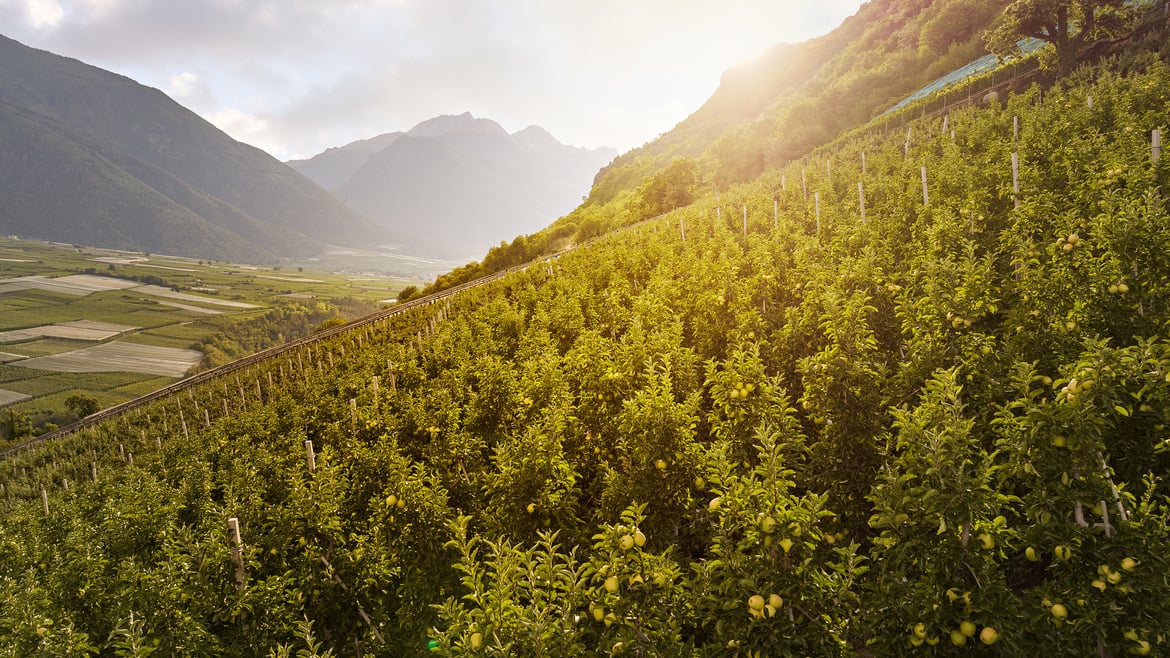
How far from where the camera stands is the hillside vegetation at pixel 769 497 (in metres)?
3.66

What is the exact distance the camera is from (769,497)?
4152mm

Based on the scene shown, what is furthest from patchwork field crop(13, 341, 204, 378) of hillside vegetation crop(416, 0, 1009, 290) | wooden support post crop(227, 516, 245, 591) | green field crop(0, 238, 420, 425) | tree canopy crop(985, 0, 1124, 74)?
tree canopy crop(985, 0, 1124, 74)

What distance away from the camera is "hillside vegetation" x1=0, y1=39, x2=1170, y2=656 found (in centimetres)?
366

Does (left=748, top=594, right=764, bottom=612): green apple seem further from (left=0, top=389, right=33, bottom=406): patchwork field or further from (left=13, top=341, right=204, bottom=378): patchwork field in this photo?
(left=0, top=389, right=33, bottom=406): patchwork field

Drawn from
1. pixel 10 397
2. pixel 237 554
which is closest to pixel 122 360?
pixel 10 397

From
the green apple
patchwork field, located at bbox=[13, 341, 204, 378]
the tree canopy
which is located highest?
patchwork field, located at bbox=[13, 341, 204, 378]

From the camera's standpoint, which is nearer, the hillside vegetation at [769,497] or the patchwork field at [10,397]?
the hillside vegetation at [769,497]

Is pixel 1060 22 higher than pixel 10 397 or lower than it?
lower

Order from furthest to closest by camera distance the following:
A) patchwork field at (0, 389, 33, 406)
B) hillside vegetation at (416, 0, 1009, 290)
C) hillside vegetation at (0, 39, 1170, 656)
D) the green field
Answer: the green field < patchwork field at (0, 389, 33, 406) < hillside vegetation at (416, 0, 1009, 290) < hillside vegetation at (0, 39, 1170, 656)

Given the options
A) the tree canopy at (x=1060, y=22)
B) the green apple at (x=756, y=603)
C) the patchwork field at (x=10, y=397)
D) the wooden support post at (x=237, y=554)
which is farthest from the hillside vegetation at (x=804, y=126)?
the patchwork field at (x=10, y=397)

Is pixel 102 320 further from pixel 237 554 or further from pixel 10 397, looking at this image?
pixel 237 554

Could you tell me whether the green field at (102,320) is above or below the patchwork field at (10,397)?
above

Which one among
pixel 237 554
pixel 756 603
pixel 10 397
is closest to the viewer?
pixel 756 603

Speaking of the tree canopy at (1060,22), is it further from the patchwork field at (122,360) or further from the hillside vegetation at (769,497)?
the patchwork field at (122,360)
